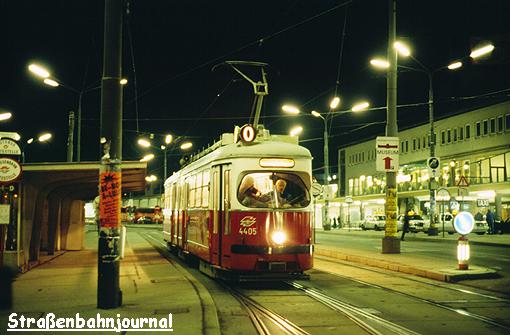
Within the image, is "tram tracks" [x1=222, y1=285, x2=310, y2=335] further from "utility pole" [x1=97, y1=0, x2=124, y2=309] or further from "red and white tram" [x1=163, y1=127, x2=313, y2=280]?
"utility pole" [x1=97, y1=0, x2=124, y2=309]

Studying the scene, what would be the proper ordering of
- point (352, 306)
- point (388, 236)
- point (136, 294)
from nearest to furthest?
point (352, 306) → point (136, 294) → point (388, 236)

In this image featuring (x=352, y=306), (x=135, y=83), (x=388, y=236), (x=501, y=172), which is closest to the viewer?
(x=352, y=306)

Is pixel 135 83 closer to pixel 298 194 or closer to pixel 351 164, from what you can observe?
pixel 298 194

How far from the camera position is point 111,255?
32.9 feet

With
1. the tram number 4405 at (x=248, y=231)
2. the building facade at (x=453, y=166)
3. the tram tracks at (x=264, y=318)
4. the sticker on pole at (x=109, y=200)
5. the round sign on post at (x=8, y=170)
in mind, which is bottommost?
the tram tracks at (x=264, y=318)

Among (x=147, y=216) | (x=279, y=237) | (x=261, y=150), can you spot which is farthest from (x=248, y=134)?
(x=147, y=216)

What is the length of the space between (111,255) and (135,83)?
1967 centimetres

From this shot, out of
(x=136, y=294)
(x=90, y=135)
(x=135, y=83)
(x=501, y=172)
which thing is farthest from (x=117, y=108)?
(x=501, y=172)

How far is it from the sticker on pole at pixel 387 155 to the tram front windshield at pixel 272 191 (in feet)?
26.6

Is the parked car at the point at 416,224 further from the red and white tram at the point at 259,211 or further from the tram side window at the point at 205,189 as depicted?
the red and white tram at the point at 259,211

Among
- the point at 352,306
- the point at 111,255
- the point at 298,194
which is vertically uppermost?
the point at 298,194

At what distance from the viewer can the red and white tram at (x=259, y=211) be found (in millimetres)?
13297

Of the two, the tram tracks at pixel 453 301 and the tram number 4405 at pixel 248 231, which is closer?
the tram tracks at pixel 453 301

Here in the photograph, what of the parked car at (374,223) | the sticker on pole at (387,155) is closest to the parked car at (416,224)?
the parked car at (374,223)
